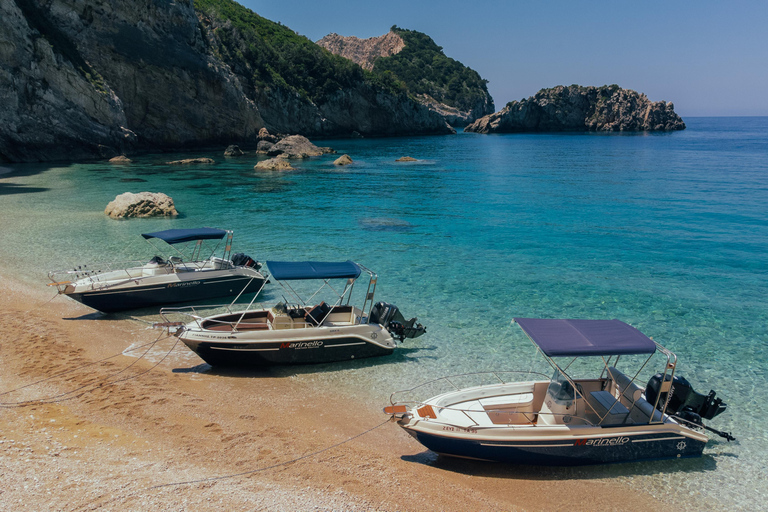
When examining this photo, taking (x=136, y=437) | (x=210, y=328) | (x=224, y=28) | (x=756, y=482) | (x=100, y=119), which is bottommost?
(x=756, y=482)

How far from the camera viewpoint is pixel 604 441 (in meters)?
8.57

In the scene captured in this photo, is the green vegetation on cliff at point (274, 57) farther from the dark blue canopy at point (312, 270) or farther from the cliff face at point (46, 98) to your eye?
the dark blue canopy at point (312, 270)

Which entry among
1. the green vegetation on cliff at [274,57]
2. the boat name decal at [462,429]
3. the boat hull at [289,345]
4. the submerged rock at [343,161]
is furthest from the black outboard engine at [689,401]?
the green vegetation on cliff at [274,57]

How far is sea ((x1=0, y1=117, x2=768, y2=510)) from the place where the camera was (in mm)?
11772

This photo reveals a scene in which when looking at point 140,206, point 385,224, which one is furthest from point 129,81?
point 385,224

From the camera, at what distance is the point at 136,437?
9023 mm

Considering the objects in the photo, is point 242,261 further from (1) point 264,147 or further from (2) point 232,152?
(1) point 264,147

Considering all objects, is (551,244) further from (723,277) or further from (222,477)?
(222,477)

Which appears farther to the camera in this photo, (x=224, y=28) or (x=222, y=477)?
(x=224, y=28)

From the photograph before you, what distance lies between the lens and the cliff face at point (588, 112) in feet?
486

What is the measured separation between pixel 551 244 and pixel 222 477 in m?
20.8

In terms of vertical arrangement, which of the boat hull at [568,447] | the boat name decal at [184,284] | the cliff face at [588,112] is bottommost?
the boat hull at [568,447]

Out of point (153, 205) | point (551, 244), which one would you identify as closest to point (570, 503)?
point (551, 244)

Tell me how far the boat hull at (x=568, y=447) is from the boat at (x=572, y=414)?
0.02 m
